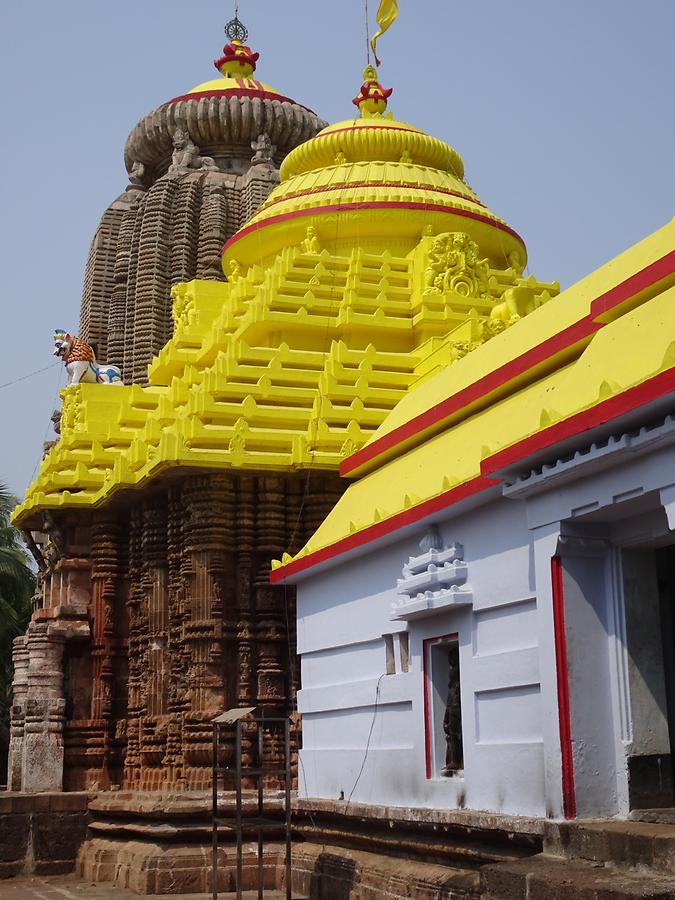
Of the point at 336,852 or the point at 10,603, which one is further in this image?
the point at 10,603

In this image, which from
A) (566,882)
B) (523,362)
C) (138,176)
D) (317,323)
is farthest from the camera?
(138,176)

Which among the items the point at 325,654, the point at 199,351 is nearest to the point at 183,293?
the point at 199,351

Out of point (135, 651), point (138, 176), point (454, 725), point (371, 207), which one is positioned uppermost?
point (138, 176)

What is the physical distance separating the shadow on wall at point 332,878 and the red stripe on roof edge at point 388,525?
9.68 ft

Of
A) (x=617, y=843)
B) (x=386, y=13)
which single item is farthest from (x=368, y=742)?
(x=386, y=13)

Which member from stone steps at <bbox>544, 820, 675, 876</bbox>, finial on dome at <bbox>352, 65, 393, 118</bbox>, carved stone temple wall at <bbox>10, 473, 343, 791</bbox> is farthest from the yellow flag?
stone steps at <bbox>544, 820, 675, 876</bbox>

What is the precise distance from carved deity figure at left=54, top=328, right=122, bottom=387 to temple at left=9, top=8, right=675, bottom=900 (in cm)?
170

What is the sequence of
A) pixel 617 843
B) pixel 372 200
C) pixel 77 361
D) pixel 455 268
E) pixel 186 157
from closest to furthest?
pixel 617 843, pixel 455 268, pixel 372 200, pixel 77 361, pixel 186 157

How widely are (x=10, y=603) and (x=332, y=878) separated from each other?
2347cm

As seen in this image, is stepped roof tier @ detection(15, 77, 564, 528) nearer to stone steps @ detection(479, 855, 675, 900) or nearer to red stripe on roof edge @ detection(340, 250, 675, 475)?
red stripe on roof edge @ detection(340, 250, 675, 475)

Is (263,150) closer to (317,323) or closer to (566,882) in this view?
(317,323)

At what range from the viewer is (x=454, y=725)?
413 inches

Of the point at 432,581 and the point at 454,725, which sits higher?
the point at 432,581

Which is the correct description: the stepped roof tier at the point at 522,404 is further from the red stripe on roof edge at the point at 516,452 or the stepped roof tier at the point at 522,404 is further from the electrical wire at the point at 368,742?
the electrical wire at the point at 368,742
